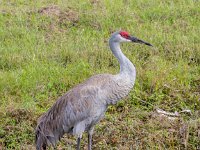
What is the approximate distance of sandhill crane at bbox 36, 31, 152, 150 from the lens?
557 cm

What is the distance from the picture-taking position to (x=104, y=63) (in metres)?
7.98

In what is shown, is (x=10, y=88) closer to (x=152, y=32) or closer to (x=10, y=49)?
(x=10, y=49)

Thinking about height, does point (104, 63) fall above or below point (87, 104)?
below

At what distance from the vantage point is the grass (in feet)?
20.7

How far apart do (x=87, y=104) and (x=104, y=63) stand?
2.41 metres

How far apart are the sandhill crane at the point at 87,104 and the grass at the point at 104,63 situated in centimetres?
39

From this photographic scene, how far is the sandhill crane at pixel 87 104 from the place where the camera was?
5574 millimetres

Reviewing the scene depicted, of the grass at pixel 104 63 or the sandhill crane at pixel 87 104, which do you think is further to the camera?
the grass at pixel 104 63

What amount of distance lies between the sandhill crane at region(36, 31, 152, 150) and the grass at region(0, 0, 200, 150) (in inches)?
15.5

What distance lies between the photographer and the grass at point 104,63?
6.31m

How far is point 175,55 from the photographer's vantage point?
322 inches

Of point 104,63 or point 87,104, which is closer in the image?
point 87,104

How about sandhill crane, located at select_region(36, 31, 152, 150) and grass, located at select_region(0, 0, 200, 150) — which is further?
grass, located at select_region(0, 0, 200, 150)

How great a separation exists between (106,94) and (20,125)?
4.72 ft
